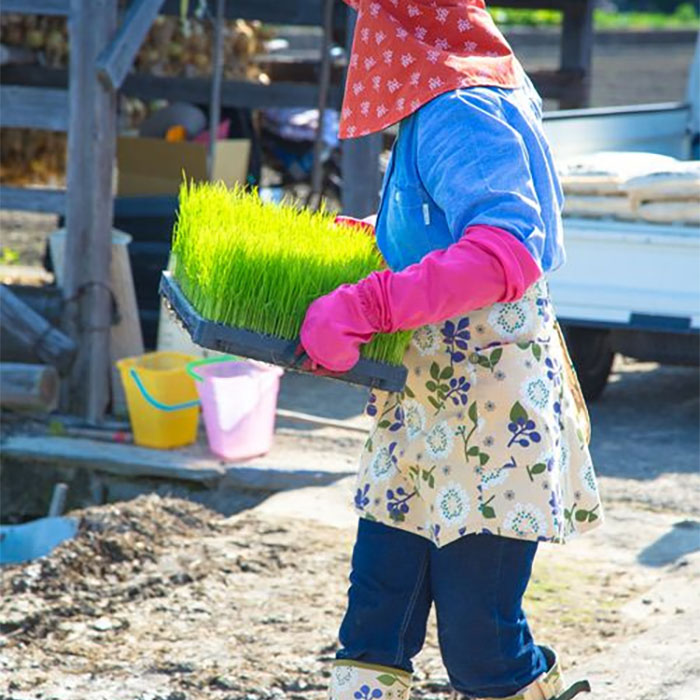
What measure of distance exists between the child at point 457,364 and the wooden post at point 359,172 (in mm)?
4359

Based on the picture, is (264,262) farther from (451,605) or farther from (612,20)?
(612,20)

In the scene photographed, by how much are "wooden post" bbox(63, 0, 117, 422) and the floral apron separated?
3.97 metres

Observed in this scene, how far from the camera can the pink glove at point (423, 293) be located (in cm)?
258

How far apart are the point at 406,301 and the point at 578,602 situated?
236 centimetres

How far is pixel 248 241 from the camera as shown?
2887 millimetres

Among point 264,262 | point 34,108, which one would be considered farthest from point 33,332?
point 264,262

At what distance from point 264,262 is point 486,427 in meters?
0.52

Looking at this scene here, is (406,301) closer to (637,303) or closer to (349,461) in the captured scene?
(349,461)

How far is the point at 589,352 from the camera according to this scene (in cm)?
728

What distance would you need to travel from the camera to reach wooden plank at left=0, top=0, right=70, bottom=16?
6.61m

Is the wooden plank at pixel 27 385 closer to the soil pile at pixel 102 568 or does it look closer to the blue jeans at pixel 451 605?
the soil pile at pixel 102 568

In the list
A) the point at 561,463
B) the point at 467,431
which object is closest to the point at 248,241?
the point at 467,431

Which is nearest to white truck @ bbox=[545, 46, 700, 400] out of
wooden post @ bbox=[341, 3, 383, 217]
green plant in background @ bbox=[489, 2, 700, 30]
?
wooden post @ bbox=[341, 3, 383, 217]

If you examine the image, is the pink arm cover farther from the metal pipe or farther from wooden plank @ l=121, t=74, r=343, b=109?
wooden plank @ l=121, t=74, r=343, b=109
